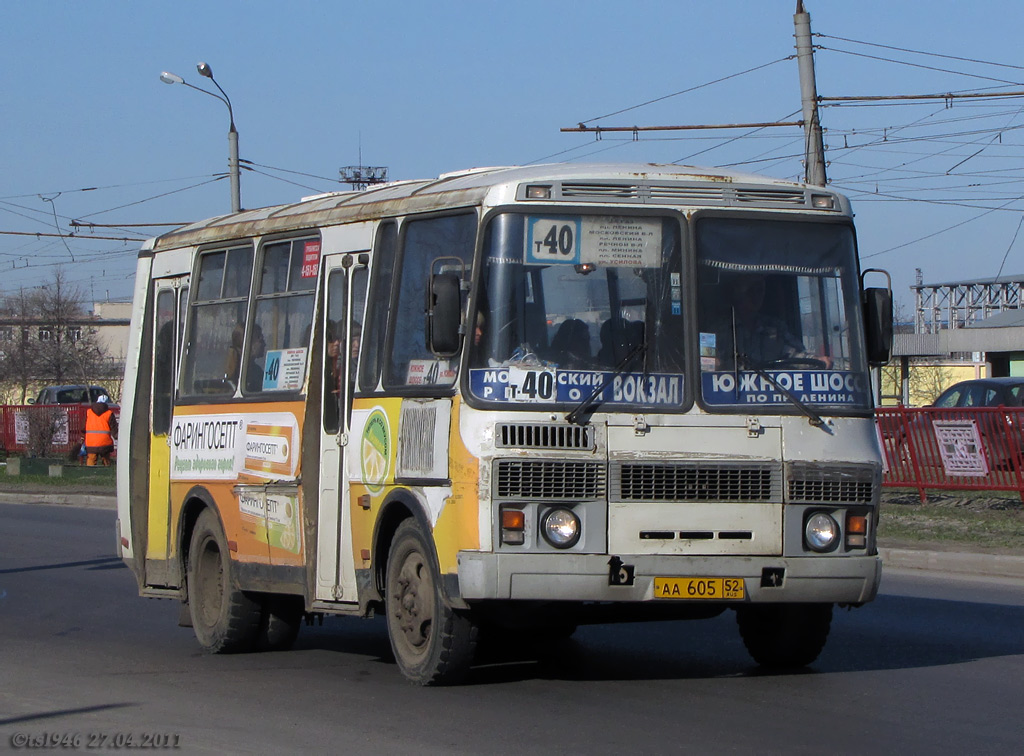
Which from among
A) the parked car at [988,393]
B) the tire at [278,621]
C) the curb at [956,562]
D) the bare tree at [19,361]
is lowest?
the tire at [278,621]

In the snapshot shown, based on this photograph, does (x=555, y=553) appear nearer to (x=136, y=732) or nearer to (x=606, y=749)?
(x=606, y=749)

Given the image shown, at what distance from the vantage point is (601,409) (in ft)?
26.1

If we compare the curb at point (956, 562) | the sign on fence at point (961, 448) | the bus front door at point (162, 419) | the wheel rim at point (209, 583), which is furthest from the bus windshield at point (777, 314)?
the sign on fence at point (961, 448)

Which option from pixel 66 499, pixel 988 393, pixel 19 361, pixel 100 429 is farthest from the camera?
pixel 19 361

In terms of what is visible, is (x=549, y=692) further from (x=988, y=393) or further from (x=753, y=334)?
(x=988, y=393)

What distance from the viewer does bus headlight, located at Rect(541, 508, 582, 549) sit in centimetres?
782

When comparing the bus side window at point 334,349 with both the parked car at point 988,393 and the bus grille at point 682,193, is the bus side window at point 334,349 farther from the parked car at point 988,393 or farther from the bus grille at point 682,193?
the parked car at point 988,393

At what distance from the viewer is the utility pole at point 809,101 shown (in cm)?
2214

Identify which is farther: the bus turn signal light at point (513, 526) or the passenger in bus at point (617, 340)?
the passenger in bus at point (617, 340)

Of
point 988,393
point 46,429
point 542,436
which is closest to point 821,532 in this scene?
point 542,436

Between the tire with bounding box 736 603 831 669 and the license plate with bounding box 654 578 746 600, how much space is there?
985mm

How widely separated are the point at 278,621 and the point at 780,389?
4.15 metres

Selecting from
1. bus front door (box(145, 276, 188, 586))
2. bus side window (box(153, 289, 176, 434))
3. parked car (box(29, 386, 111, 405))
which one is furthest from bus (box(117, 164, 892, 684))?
parked car (box(29, 386, 111, 405))

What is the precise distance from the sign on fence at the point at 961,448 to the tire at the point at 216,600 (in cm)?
1258
